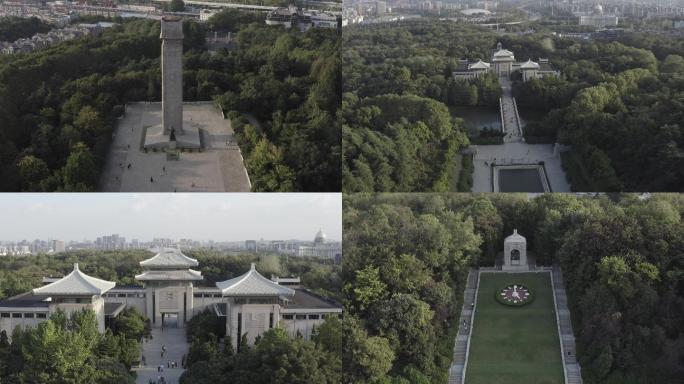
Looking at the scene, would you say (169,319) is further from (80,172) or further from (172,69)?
(172,69)

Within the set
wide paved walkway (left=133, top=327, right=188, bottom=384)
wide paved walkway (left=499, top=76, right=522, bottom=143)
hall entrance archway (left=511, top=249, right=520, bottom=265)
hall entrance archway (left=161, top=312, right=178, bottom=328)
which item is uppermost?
wide paved walkway (left=499, top=76, right=522, bottom=143)

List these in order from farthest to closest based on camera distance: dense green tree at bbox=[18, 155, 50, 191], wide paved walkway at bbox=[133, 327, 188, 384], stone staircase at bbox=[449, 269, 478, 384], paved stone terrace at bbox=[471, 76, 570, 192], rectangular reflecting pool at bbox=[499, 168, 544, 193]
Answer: wide paved walkway at bbox=[133, 327, 188, 384]
stone staircase at bbox=[449, 269, 478, 384]
rectangular reflecting pool at bbox=[499, 168, 544, 193]
paved stone terrace at bbox=[471, 76, 570, 192]
dense green tree at bbox=[18, 155, 50, 191]

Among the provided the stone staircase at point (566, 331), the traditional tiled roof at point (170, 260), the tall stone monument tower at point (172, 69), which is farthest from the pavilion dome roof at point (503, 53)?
the traditional tiled roof at point (170, 260)

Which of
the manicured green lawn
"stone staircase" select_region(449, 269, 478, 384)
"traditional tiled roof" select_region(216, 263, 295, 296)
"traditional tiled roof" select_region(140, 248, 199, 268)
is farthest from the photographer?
"traditional tiled roof" select_region(140, 248, 199, 268)

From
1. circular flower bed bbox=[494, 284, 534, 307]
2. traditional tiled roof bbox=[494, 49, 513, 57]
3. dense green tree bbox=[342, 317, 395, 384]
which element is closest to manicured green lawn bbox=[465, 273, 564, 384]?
circular flower bed bbox=[494, 284, 534, 307]

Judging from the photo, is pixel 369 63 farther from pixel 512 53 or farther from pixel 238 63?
pixel 238 63

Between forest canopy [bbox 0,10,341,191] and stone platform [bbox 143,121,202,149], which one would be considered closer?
forest canopy [bbox 0,10,341,191]

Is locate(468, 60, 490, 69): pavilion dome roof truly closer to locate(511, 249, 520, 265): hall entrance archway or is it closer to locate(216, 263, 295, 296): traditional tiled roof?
locate(511, 249, 520, 265): hall entrance archway
